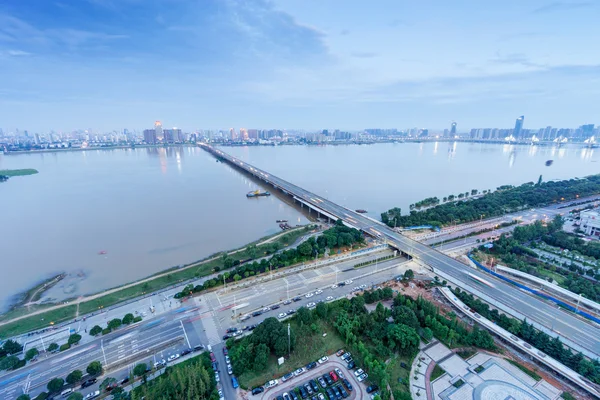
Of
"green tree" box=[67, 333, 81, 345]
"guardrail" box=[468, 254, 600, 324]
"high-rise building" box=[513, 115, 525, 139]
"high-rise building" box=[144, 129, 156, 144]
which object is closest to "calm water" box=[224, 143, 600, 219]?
"guardrail" box=[468, 254, 600, 324]

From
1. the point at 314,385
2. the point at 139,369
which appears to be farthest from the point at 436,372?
the point at 139,369

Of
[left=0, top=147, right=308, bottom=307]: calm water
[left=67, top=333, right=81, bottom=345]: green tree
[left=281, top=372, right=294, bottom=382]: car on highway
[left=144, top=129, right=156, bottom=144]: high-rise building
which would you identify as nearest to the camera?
[left=281, top=372, right=294, bottom=382]: car on highway

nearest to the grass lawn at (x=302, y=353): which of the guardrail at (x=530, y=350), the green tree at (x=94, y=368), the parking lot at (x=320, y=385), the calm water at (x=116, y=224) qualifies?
the parking lot at (x=320, y=385)

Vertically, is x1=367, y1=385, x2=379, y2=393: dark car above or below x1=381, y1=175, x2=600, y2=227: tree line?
below

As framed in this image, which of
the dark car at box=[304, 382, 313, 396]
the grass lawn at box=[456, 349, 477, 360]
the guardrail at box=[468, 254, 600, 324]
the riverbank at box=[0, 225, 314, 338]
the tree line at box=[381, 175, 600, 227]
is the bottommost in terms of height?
the riverbank at box=[0, 225, 314, 338]

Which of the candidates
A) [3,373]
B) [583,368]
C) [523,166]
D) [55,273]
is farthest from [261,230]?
[523,166]

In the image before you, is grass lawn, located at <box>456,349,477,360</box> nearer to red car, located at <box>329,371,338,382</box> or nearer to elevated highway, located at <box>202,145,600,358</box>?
elevated highway, located at <box>202,145,600,358</box>

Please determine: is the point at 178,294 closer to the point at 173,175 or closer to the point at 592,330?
the point at 592,330
